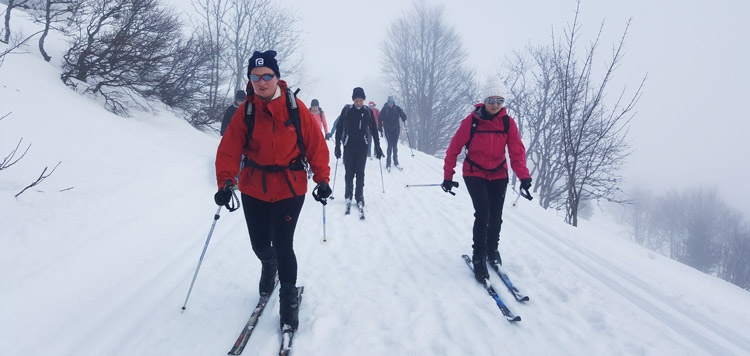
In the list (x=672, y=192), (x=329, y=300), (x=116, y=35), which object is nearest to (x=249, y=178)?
(x=329, y=300)

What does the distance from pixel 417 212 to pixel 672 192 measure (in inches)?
3815

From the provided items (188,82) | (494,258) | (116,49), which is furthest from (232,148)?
(188,82)

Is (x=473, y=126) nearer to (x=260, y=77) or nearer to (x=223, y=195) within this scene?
(x=260, y=77)

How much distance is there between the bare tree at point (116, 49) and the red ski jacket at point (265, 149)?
7435 millimetres

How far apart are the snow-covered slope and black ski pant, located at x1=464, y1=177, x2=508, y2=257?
1.83ft

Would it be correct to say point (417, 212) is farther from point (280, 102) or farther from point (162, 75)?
point (162, 75)

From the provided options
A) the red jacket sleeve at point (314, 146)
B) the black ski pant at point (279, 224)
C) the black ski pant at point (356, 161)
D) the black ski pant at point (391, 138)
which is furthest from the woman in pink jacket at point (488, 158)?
the black ski pant at point (391, 138)

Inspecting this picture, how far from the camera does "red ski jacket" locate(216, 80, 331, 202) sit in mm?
2957

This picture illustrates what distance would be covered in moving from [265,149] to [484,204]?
8.92 ft

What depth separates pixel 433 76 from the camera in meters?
27.5

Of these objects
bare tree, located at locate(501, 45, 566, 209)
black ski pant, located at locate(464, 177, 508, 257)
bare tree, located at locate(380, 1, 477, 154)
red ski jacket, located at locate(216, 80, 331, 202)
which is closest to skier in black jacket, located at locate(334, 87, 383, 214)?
black ski pant, located at locate(464, 177, 508, 257)

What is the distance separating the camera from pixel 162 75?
1005 centimetres

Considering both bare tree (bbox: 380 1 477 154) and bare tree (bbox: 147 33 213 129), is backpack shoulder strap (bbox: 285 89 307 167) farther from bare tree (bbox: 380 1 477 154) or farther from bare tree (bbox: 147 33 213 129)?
bare tree (bbox: 380 1 477 154)

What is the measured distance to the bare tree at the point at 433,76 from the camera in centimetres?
2725
